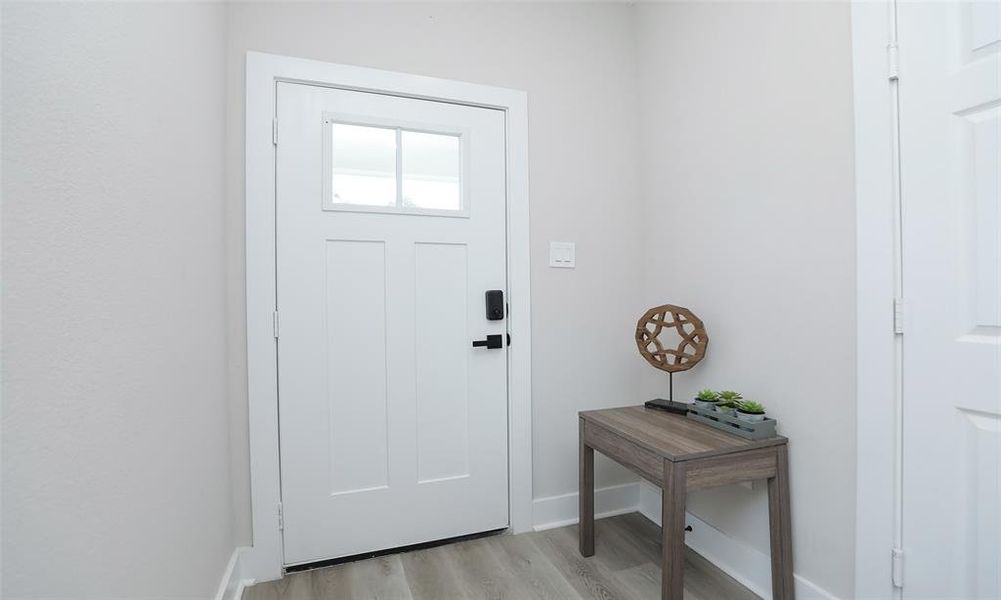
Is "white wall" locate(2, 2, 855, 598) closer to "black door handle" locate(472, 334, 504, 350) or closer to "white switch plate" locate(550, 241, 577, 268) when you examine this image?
"white switch plate" locate(550, 241, 577, 268)

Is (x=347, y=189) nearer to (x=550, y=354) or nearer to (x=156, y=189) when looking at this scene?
(x=156, y=189)

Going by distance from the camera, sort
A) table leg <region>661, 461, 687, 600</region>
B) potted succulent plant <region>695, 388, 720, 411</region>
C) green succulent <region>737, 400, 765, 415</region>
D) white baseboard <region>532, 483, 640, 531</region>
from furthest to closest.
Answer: white baseboard <region>532, 483, 640, 531</region>
potted succulent plant <region>695, 388, 720, 411</region>
green succulent <region>737, 400, 765, 415</region>
table leg <region>661, 461, 687, 600</region>

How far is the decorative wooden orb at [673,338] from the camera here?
1.85m

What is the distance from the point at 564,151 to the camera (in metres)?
2.23

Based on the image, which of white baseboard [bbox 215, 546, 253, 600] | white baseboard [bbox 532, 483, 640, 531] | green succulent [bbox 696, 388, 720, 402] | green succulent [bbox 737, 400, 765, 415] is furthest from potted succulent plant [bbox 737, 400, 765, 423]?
white baseboard [bbox 215, 546, 253, 600]

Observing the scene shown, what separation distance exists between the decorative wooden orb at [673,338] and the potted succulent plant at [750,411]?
0.25 metres

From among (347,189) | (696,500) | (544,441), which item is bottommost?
(696,500)

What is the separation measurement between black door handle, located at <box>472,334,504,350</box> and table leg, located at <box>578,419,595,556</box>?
1.63 feet

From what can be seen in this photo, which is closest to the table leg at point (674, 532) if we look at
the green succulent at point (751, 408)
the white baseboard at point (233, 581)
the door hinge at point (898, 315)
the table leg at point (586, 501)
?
the green succulent at point (751, 408)

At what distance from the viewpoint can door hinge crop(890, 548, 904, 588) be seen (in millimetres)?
1267

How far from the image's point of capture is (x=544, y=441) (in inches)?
86.4

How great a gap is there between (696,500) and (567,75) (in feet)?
6.71

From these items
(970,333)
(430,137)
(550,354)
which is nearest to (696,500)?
(550,354)

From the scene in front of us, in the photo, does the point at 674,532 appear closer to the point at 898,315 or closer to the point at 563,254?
the point at 898,315
